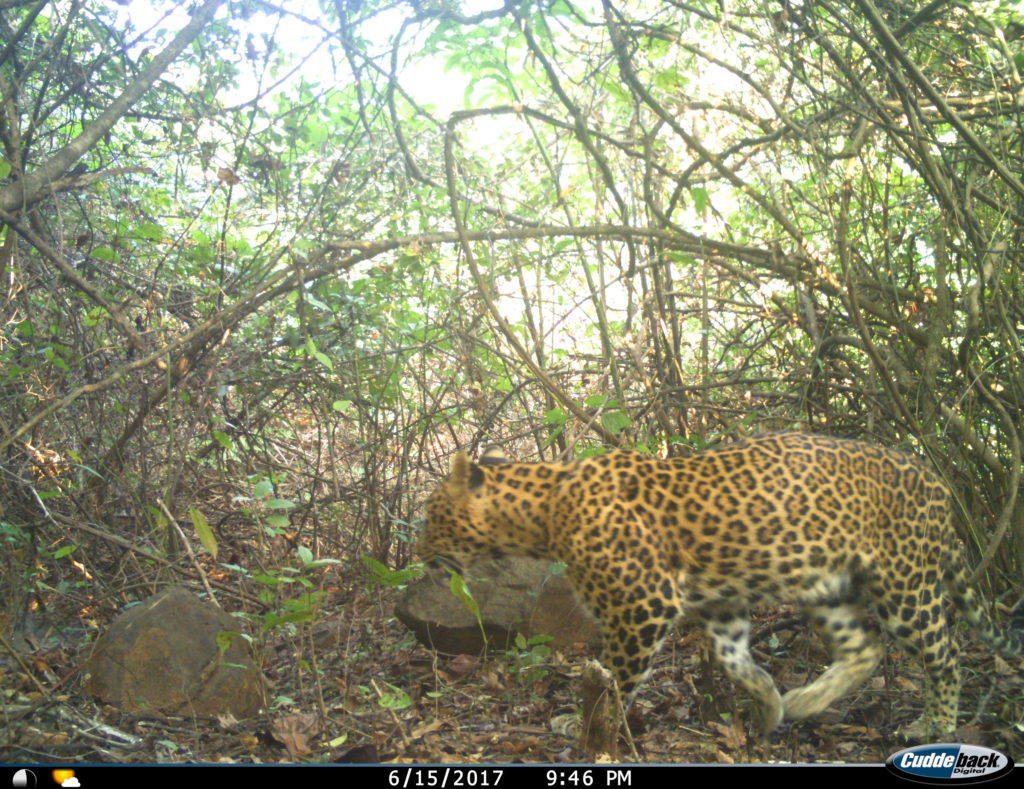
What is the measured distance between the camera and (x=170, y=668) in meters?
4.96

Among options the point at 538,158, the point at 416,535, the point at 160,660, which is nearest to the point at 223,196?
the point at 538,158

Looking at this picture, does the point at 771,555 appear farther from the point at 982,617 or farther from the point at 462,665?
the point at 462,665

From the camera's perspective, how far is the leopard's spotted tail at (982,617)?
→ 4.92 m

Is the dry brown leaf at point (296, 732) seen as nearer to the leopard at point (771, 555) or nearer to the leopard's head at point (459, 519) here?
the leopard's head at point (459, 519)

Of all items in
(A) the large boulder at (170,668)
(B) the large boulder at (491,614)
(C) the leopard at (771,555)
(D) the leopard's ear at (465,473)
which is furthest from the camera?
(B) the large boulder at (491,614)

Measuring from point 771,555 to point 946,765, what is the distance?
5.53 feet

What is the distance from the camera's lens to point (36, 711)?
175 inches

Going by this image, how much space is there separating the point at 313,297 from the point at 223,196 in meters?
2.08

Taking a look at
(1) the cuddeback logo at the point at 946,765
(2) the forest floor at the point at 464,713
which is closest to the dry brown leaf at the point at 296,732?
(2) the forest floor at the point at 464,713

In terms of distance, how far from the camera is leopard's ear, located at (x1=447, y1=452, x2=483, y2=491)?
5.32 m

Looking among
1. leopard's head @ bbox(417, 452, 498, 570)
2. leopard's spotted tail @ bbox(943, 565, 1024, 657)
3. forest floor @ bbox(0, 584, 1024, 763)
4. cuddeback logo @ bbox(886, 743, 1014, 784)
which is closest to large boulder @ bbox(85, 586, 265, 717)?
forest floor @ bbox(0, 584, 1024, 763)

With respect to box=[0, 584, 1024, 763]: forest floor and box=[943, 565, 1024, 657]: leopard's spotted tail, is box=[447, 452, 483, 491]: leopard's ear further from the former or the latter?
box=[943, 565, 1024, 657]: leopard's spotted tail

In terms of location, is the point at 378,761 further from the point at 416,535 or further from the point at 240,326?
the point at 240,326

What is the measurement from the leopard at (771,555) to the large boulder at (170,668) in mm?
1818
